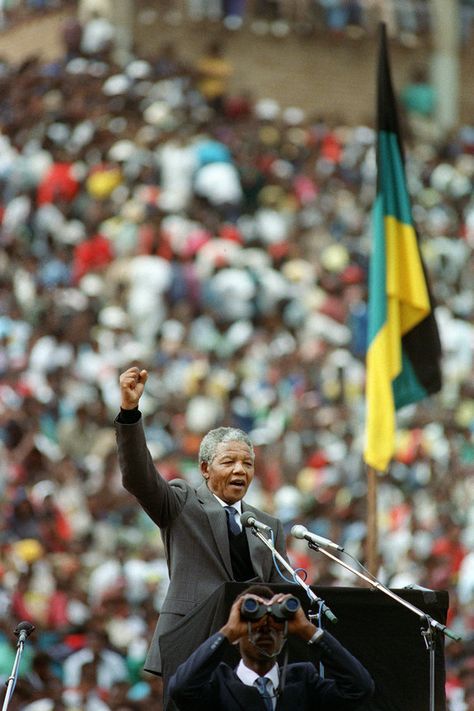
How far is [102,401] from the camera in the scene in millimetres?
14453

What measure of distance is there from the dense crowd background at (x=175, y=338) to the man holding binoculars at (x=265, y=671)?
4.87 m

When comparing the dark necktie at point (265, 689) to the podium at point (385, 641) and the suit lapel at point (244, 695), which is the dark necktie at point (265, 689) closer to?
the suit lapel at point (244, 695)

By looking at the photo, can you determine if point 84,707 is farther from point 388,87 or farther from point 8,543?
point 388,87

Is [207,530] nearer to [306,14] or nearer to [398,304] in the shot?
[398,304]

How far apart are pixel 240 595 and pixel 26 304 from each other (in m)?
9.03

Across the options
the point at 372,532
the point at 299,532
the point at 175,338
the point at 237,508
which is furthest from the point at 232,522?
the point at 175,338

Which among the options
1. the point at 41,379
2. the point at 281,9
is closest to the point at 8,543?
the point at 41,379

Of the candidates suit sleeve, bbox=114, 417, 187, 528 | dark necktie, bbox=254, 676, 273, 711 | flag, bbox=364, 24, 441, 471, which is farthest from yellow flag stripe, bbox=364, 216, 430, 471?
dark necktie, bbox=254, 676, 273, 711

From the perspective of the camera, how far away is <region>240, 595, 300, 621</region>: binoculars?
249 inches

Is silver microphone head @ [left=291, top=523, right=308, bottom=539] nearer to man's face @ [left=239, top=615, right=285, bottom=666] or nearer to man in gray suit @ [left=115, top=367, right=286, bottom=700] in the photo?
man in gray suit @ [left=115, top=367, right=286, bottom=700]

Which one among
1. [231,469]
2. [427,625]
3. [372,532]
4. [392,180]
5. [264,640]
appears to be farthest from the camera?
[392,180]

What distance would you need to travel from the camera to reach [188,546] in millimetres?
7328

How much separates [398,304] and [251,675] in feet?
14.6

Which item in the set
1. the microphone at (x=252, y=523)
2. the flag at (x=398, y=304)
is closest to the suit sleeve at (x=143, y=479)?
the microphone at (x=252, y=523)
